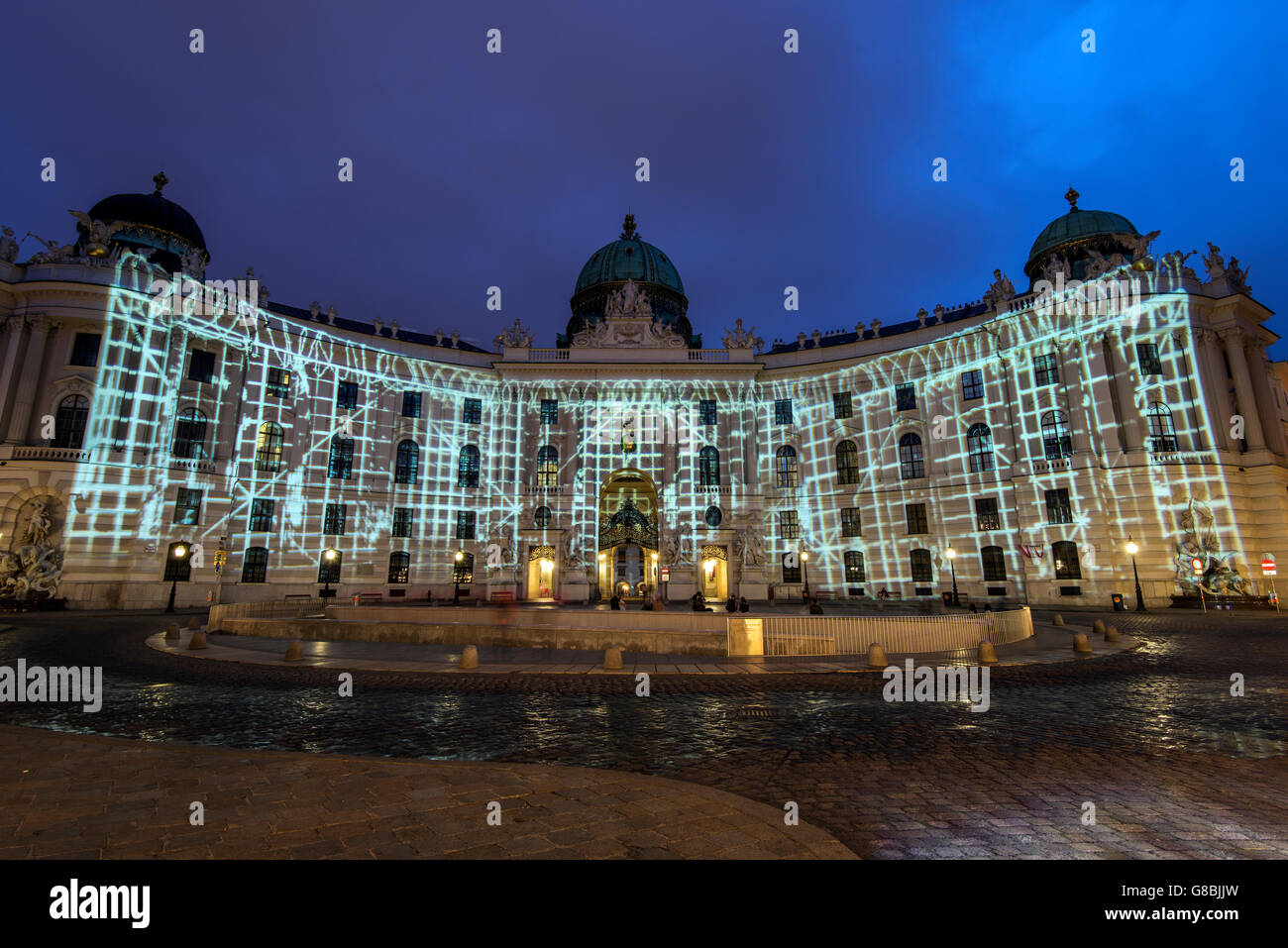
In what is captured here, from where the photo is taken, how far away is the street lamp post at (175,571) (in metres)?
30.3

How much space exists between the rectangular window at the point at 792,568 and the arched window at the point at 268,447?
34857 mm

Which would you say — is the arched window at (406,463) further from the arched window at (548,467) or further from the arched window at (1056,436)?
the arched window at (1056,436)

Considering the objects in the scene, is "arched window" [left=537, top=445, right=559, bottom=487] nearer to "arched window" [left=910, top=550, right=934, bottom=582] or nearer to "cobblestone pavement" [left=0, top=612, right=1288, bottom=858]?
"arched window" [left=910, top=550, right=934, bottom=582]

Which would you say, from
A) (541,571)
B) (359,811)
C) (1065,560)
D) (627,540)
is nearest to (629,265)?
(627,540)

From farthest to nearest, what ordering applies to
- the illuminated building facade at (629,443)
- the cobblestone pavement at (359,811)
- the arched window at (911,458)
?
the arched window at (911,458), the illuminated building facade at (629,443), the cobblestone pavement at (359,811)

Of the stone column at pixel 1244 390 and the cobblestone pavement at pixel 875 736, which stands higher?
the stone column at pixel 1244 390

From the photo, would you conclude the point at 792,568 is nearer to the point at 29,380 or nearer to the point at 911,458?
the point at 911,458

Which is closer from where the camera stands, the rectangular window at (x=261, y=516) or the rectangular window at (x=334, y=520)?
the rectangular window at (x=261, y=516)

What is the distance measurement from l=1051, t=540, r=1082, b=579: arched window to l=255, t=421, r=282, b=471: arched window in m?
48.2

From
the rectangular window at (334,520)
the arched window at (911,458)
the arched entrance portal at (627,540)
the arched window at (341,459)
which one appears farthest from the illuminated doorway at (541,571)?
the arched window at (911,458)

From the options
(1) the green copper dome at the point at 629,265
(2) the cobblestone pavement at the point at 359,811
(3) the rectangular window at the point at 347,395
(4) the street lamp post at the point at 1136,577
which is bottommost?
(2) the cobblestone pavement at the point at 359,811

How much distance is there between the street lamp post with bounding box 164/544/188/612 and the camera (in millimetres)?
30347

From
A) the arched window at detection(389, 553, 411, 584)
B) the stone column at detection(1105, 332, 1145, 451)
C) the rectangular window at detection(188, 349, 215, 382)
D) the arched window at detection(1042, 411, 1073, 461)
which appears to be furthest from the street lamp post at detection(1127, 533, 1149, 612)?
the rectangular window at detection(188, 349, 215, 382)
